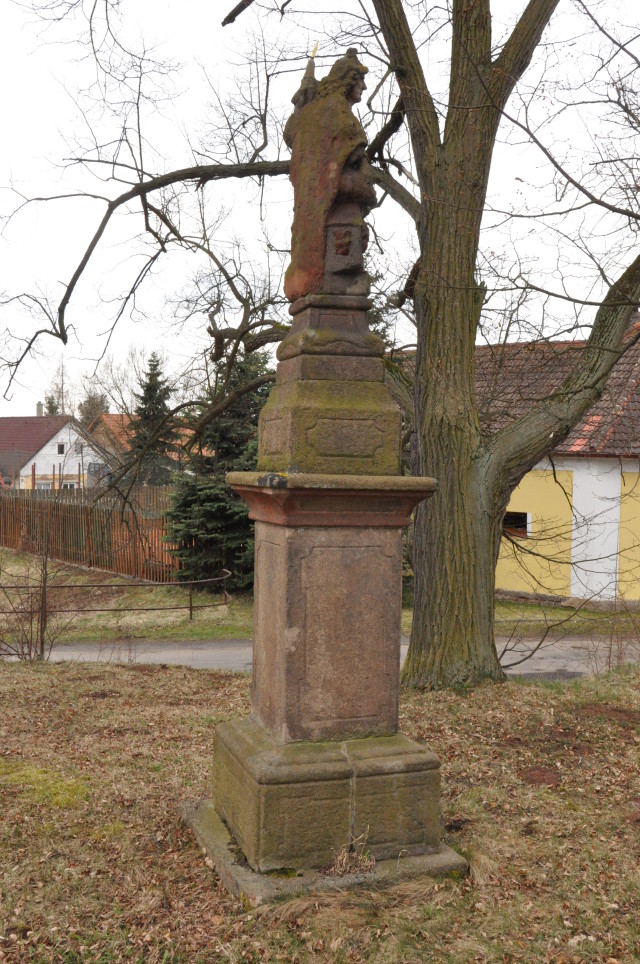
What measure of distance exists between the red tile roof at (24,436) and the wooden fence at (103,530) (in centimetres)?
2810

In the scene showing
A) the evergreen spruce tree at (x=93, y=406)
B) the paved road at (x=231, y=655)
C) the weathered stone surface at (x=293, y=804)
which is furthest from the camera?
the evergreen spruce tree at (x=93, y=406)

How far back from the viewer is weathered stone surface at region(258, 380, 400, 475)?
13.9 feet

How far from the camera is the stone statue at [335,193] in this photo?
4312 mm

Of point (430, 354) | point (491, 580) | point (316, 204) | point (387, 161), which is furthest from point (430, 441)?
point (316, 204)

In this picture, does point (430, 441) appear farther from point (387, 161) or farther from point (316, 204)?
point (316, 204)

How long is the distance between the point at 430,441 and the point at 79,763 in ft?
14.0

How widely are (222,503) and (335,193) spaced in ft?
43.2

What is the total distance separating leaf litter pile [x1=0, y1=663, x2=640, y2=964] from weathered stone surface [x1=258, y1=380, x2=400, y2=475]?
202 centimetres

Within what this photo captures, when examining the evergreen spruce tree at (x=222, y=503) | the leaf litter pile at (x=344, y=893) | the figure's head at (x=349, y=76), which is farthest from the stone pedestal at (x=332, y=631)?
the evergreen spruce tree at (x=222, y=503)

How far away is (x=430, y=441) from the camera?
26.9 feet

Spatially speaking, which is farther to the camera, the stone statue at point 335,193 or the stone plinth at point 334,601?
the stone statue at point 335,193

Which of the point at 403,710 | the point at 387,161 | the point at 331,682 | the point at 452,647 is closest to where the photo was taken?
the point at 331,682

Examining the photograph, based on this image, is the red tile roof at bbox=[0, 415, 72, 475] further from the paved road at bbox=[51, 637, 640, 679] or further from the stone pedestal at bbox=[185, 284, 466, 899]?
the stone pedestal at bbox=[185, 284, 466, 899]

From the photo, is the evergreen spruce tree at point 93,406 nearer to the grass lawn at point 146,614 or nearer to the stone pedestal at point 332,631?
the grass lawn at point 146,614
